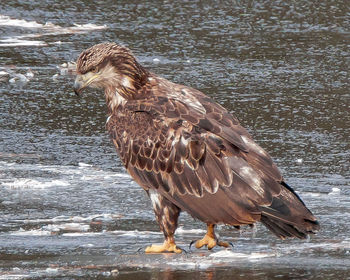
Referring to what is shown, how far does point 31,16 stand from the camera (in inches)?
478

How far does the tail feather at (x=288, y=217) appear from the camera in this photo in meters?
5.09

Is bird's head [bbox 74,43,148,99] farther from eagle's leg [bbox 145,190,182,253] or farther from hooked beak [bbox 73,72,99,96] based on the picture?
eagle's leg [bbox 145,190,182,253]

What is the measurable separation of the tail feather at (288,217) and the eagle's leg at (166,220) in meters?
0.56

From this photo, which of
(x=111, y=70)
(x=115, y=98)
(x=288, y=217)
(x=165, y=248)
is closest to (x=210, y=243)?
(x=165, y=248)

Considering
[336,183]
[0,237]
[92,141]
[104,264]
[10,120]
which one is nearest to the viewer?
[104,264]

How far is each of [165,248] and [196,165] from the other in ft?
1.62

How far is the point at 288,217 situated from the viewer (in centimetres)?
Result: 509

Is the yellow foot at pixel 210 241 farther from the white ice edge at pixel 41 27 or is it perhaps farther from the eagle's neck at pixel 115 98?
the white ice edge at pixel 41 27

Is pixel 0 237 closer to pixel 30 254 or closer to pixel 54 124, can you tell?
pixel 30 254

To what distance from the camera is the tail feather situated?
509 centimetres

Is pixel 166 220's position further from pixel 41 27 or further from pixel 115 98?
pixel 41 27

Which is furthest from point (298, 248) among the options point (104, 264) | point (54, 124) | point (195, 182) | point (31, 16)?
point (31, 16)

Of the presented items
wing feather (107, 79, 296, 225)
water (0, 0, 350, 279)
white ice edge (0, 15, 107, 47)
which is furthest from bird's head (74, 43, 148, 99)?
white ice edge (0, 15, 107, 47)

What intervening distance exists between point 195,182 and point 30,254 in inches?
38.7
